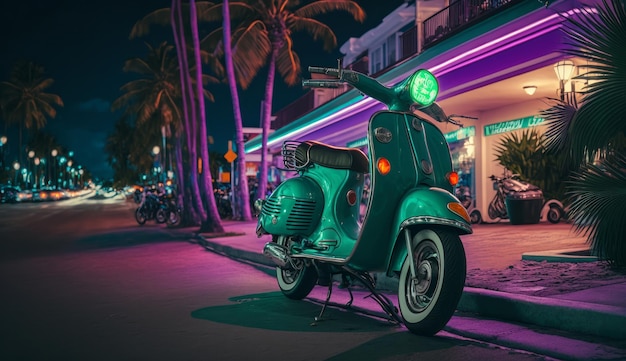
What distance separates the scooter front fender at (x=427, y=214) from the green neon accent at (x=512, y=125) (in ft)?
39.1

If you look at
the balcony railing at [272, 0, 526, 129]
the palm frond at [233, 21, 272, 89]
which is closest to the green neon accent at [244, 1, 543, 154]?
the balcony railing at [272, 0, 526, 129]

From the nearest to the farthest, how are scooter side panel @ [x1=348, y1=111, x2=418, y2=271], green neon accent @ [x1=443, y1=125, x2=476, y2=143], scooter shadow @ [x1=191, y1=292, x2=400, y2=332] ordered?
scooter side panel @ [x1=348, y1=111, x2=418, y2=271] < scooter shadow @ [x1=191, y1=292, x2=400, y2=332] < green neon accent @ [x1=443, y1=125, x2=476, y2=143]

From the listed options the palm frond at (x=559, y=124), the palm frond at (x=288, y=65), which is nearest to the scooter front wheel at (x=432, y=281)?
the palm frond at (x=559, y=124)

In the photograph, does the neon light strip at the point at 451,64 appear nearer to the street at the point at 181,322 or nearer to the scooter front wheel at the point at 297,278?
the scooter front wheel at the point at 297,278

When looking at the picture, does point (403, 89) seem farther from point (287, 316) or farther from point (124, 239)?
point (124, 239)

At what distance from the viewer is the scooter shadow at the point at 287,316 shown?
17.9 feet

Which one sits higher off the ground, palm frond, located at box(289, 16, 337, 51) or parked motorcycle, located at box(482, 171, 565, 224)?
palm frond, located at box(289, 16, 337, 51)

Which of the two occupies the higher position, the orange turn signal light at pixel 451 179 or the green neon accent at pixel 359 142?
the green neon accent at pixel 359 142

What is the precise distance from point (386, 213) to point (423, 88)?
3.72 feet

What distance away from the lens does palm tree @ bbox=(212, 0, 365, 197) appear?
26.3 meters

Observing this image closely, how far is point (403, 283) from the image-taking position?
5176mm

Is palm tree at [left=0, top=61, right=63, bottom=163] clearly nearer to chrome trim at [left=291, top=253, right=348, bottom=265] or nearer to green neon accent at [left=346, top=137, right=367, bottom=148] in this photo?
green neon accent at [left=346, top=137, right=367, bottom=148]

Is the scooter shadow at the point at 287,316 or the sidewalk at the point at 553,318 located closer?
the sidewalk at the point at 553,318

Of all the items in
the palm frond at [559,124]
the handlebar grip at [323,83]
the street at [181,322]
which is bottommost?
the street at [181,322]
